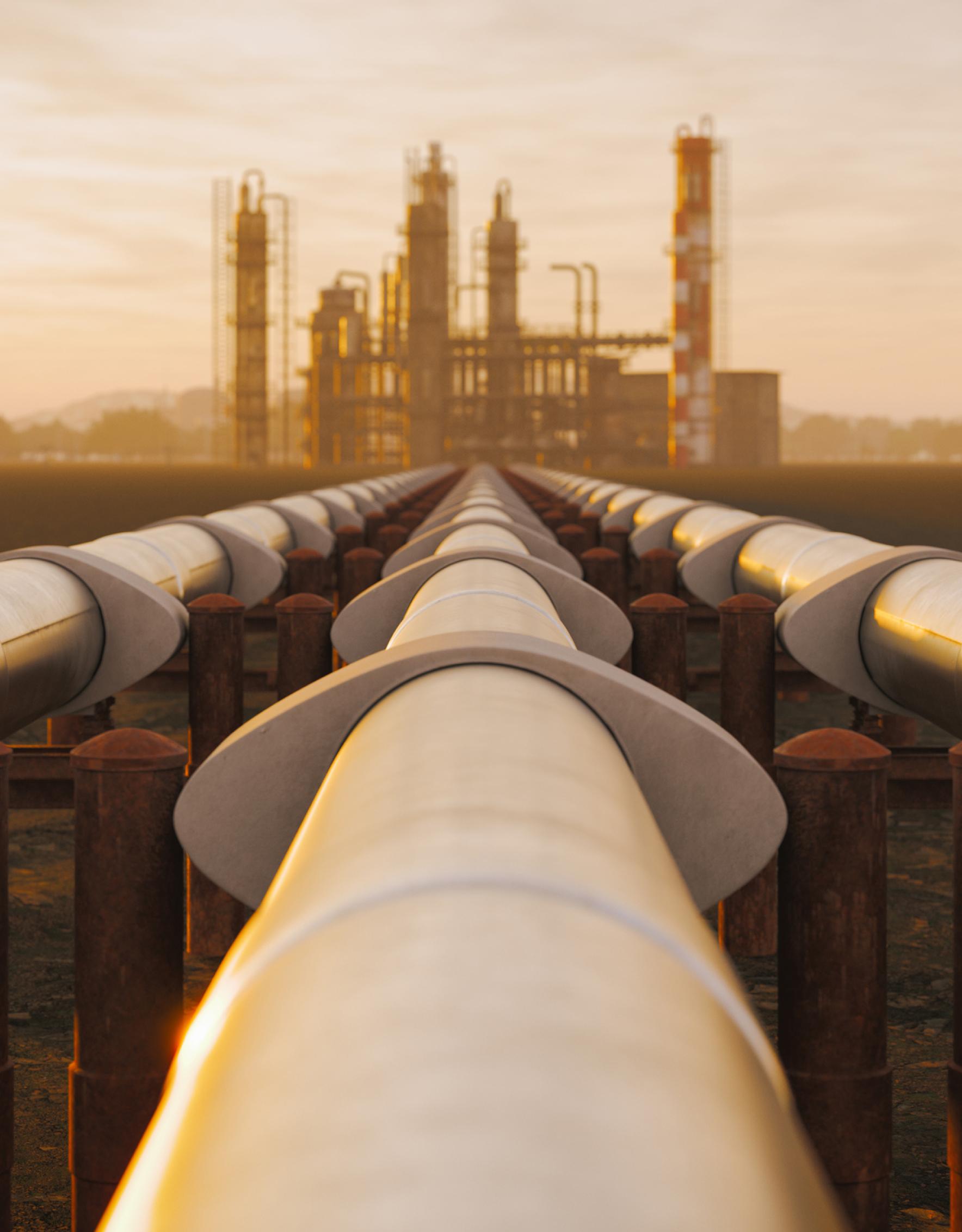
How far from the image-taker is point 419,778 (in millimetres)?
1761

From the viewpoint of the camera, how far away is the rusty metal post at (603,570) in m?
7.81

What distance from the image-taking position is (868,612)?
5355 millimetres

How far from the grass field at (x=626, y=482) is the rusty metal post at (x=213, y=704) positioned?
78.8 feet

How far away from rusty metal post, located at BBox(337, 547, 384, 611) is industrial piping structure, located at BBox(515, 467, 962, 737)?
2.14 meters

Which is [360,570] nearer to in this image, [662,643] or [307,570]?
[307,570]

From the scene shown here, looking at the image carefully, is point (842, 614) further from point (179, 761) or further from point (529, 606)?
point (179, 761)

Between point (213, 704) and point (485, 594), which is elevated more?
point (485, 594)

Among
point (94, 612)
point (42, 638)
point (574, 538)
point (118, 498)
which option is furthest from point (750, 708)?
point (118, 498)

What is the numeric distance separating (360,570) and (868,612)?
11.4 feet

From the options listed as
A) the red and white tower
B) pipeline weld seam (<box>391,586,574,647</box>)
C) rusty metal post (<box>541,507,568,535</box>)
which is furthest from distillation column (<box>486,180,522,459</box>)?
pipeline weld seam (<box>391,586,574,647</box>)

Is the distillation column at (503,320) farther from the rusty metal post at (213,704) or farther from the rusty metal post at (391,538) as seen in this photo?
the rusty metal post at (213,704)

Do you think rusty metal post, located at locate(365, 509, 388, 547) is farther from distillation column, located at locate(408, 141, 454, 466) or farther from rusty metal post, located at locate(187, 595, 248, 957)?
distillation column, located at locate(408, 141, 454, 466)

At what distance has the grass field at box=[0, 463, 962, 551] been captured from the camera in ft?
115

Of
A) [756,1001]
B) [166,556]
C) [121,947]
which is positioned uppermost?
[166,556]
